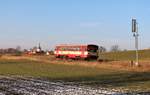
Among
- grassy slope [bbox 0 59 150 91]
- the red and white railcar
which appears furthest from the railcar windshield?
grassy slope [bbox 0 59 150 91]

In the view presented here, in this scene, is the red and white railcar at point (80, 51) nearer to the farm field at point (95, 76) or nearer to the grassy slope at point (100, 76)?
the farm field at point (95, 76)

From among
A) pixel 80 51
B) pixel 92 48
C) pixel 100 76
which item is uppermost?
pixel 92 48

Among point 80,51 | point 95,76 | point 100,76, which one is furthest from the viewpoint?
point 80,51

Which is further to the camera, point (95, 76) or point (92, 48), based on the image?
point (92, 48)

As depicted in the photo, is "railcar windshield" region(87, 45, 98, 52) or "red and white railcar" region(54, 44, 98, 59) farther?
"railcar windshield" region(87, 45, 98, 52)

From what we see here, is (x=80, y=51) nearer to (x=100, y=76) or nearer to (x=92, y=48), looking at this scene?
(x=92, y=48)

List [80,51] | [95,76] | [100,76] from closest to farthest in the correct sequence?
[95,76] < [100,76] < [80,51]

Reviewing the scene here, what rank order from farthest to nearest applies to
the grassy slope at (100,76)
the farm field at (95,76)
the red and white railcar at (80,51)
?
the red and white railcar at (80,51), the grassy slope at (100,76), the farm field at (95,76)

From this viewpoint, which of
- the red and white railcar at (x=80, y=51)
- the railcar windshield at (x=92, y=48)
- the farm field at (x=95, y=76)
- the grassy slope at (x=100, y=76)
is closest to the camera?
the farm field at (x=95, y=76)

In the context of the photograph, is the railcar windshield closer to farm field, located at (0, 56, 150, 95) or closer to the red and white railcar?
the red and white railcar

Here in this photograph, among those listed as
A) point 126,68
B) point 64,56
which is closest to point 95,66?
point 126,68

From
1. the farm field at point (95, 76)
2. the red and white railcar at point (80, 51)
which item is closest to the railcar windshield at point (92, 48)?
the red and white railcar at point (80, 51)

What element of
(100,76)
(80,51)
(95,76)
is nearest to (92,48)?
(80,51)

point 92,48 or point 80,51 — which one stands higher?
point 92,48
